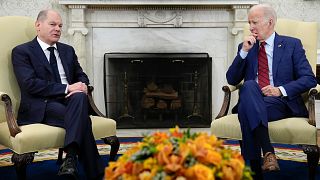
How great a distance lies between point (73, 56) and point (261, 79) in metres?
1.25

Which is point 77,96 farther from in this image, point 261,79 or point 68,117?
point 261,79

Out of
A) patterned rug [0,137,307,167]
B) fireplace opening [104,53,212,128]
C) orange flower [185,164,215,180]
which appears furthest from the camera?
fireplace opening [104,53,212,128]

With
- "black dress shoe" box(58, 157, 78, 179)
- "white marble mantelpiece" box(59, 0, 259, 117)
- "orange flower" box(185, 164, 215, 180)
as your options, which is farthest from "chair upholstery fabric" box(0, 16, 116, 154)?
"white marble mantelpiece" box(59, 0, 259, 117)

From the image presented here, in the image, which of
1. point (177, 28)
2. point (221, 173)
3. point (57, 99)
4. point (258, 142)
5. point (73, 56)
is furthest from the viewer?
point (177, 28)

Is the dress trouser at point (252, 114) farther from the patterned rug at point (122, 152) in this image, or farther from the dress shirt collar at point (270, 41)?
the patterned rug at point (122, 152)

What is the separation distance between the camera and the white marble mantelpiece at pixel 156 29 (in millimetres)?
4352

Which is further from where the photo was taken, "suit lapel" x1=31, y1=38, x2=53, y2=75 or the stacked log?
the stacked log

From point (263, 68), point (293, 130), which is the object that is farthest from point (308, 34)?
point (293, 130)

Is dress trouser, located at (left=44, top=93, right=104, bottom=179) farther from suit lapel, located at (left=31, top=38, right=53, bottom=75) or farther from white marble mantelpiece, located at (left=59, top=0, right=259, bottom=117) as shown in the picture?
white marble mantelpiece, located at (left=59, top=0, right=259, bottom=117)

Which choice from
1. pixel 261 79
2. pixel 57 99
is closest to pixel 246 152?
pixel 261 79

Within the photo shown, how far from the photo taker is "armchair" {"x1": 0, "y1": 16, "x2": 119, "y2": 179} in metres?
2.39

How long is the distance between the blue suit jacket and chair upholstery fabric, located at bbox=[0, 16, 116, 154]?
896 mm

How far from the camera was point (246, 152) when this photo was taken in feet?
8.10

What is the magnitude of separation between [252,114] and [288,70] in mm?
498
